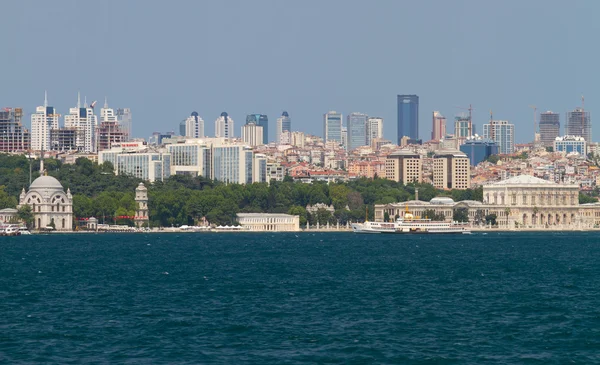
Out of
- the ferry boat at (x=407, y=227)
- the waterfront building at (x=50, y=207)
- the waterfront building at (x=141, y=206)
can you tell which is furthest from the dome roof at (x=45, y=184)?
the ferry boat at (x=407, y=227)

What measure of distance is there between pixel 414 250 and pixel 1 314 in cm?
4792

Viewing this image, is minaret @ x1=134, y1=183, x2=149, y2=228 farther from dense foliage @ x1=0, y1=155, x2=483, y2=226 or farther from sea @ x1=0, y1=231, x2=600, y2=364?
sea @ x1=0, y1=231, x2=600, y2=364

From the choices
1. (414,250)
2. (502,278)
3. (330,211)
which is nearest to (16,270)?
(502,278)

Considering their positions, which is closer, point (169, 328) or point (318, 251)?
point (169, 328)

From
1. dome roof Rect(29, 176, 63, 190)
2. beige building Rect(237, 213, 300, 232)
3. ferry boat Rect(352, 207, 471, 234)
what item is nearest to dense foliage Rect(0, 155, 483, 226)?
beige building Rect(237, 213, 300, 232)

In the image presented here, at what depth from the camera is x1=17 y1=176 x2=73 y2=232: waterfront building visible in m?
131

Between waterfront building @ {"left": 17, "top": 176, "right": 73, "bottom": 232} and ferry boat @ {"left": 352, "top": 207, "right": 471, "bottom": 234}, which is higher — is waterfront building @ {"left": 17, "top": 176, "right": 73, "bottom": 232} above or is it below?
above

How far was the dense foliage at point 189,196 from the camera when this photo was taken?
13800 cm

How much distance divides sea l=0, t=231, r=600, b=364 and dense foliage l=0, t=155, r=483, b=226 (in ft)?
235

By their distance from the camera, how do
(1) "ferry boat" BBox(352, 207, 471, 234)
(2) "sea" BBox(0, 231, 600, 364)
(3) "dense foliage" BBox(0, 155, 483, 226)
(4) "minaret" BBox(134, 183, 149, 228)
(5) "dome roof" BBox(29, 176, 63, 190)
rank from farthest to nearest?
(3) "dense foliage" BBox(0, 155, 483, 226) → (4) "minaret" BBox(134, 183, 149, 228) → (5) "dome roof" BBox(29, 176, 63, 190) → (1) "ferry boat" BBox(352, 207, 471, 234) → (2) "sea" BBox(0, 231, 600, 364)

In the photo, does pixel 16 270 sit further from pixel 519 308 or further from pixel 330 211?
pixel 330 211

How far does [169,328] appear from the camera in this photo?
3600 centimetres

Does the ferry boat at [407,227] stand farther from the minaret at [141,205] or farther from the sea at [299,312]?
the sea at [299,312]

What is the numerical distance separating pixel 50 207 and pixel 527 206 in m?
62.0
